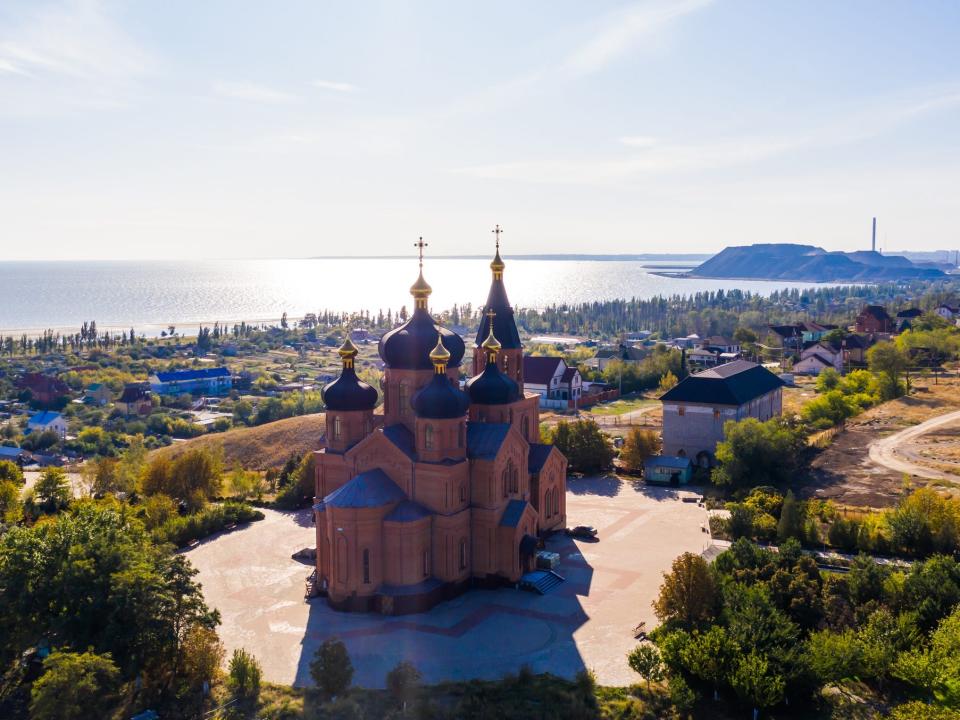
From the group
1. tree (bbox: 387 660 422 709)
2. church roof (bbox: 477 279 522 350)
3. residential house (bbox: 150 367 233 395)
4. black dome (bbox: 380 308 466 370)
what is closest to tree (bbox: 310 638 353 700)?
tree (bbox: 387 660 422 709)

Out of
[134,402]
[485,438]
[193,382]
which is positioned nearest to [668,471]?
[485,438]

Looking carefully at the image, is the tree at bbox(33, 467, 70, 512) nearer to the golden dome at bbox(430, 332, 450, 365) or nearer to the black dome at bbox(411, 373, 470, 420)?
the black dome at bbox(411, 373, 470, 420)

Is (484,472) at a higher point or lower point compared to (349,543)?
higher

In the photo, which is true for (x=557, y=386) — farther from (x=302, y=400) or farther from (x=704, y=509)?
(x=704, y=509)

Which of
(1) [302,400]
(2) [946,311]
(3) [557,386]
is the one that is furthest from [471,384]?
(2) [946,311]

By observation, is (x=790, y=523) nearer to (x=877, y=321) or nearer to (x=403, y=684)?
(x=403, y=684)

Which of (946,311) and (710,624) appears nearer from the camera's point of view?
(710,624)

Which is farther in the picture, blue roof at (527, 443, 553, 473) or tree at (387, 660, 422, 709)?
blue roof at (527, 443, 553, 473)
